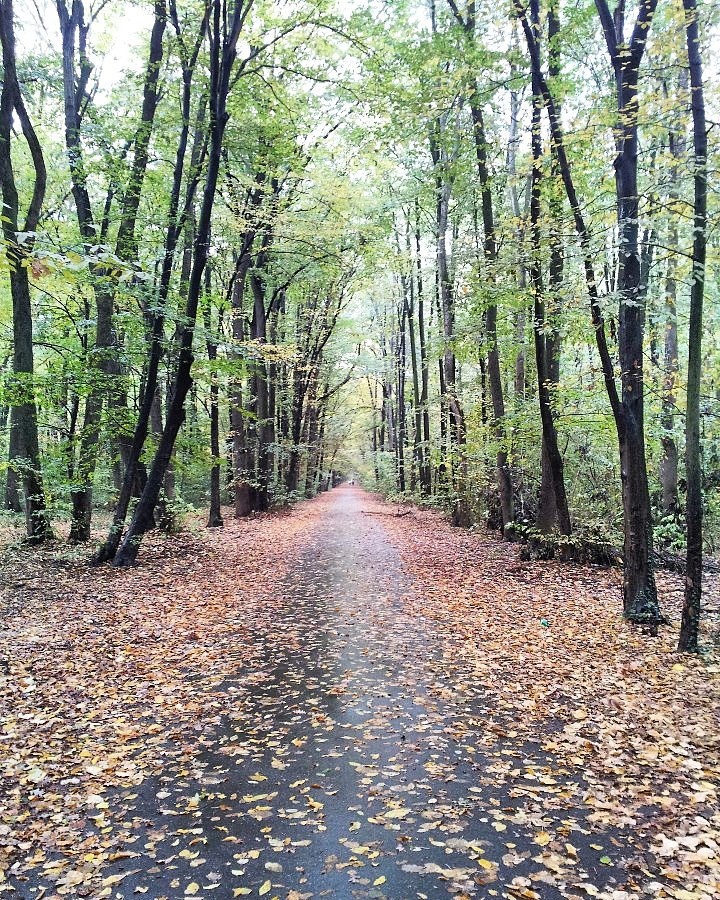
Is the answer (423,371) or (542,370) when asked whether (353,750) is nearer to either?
(542,370)

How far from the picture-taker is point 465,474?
18109 mm

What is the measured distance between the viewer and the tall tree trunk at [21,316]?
10805 mm

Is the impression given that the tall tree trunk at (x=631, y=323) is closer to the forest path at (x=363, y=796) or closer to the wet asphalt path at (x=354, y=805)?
the forest path at (x=363, y=796)

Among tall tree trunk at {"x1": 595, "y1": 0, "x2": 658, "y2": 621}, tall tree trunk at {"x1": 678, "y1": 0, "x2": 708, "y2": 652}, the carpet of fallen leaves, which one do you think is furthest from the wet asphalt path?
tall tree trunk at {"x1": 595, "y1": 0, "x2": 658, "y2": 621}

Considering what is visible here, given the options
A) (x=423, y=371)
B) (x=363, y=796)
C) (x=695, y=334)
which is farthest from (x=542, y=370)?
(x=423, y=371)

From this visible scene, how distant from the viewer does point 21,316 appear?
11953mm

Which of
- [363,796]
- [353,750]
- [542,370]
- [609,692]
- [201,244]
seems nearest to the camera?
[363,796]

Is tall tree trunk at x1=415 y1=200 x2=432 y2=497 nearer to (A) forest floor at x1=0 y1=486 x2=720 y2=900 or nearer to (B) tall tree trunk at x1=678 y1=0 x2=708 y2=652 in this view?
(A) forest floor at x1=0 y1=486 x2=720 y2=900

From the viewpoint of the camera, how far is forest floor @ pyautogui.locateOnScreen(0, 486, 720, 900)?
128 inches

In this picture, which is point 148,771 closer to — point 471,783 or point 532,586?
point 471,783

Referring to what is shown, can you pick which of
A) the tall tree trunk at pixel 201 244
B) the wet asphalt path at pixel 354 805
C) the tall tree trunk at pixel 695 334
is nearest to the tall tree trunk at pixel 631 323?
the tall tree trunk at pixel 695 334

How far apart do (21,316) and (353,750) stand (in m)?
11.3

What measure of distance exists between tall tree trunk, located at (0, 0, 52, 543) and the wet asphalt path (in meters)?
7.75

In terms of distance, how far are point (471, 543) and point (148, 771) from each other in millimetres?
12420
